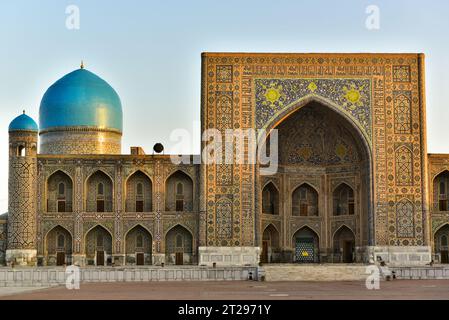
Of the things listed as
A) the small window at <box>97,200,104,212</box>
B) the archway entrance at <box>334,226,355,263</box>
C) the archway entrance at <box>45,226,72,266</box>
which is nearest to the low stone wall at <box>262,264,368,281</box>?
the archway entrance at <box>334,226,355,263</box>

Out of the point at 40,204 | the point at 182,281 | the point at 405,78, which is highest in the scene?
the point at 405,78

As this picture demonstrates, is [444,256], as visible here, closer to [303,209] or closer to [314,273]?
[303,209]

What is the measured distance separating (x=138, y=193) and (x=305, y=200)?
638cm

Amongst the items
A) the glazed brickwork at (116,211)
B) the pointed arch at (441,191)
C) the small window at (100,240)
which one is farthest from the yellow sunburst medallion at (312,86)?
the small window at (100,240)

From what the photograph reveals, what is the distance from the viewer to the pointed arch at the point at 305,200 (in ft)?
105

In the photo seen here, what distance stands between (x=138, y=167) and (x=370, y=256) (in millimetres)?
8707

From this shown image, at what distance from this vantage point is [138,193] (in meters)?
30.5

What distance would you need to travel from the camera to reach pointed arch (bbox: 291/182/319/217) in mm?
32000

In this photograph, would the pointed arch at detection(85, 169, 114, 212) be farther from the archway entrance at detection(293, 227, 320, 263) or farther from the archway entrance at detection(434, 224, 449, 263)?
the archway entrance at detection(434, 224, 449, 263)

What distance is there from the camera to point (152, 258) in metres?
30.0

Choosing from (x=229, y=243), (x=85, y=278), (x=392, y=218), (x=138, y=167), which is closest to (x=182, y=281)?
(x=85, y=278)

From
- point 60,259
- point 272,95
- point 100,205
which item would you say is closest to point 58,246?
point 60,259

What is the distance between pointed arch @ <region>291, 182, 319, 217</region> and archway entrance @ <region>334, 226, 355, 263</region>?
1.16m
